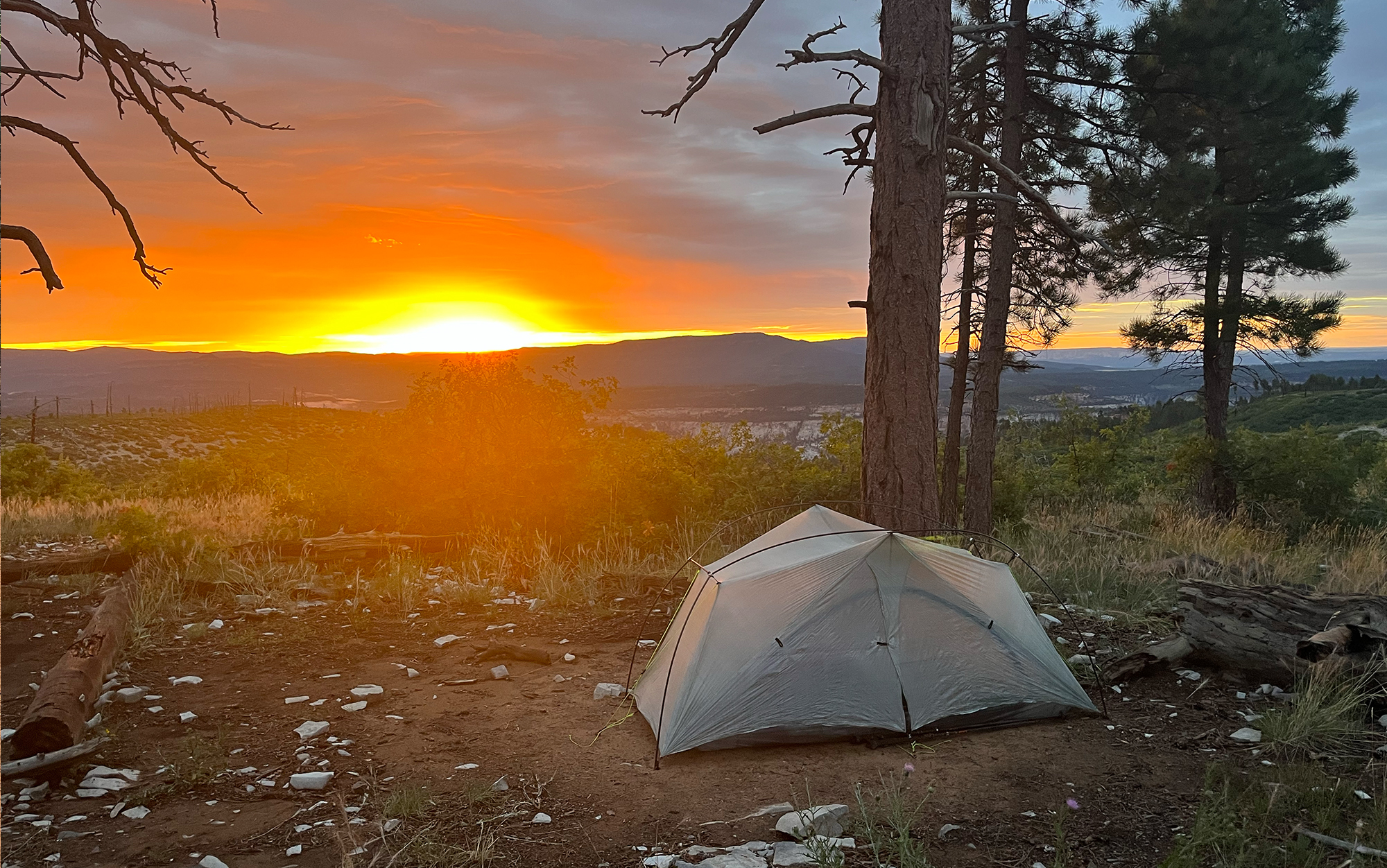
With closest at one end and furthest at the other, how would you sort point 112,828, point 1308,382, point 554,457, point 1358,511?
point 112,828, point 554,457, point 1358,511, point 1308,382

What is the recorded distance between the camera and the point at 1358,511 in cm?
1683

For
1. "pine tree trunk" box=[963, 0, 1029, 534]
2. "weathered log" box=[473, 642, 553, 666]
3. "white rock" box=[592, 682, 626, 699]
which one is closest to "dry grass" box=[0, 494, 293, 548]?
"weathered log" box=[473, 642, 553, 666]

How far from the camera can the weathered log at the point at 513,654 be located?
767cm

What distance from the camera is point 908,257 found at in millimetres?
8141

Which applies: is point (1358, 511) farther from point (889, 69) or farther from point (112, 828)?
point (112, 828)

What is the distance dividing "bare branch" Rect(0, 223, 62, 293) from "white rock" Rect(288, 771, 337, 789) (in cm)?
337

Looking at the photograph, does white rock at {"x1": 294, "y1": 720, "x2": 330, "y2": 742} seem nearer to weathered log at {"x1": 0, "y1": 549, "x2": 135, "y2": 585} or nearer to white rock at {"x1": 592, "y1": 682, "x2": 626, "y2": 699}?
white rock at {"x1": 592, "y1": 682, "x2": 626, "y2": 699}

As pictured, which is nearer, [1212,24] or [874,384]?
[874,384]

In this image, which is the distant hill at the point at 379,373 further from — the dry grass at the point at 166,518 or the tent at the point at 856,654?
the tent at the point at 856,654

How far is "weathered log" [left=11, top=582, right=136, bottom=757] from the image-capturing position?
17.5 feet

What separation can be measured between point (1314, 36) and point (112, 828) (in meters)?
23.8

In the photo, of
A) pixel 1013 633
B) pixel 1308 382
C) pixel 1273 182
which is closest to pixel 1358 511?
pixel 1273 182

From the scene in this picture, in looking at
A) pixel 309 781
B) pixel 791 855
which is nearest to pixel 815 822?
pixel 791 855

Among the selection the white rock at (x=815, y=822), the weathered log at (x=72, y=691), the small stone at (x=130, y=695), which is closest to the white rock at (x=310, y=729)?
the weathered log at (x=72, y=691)
